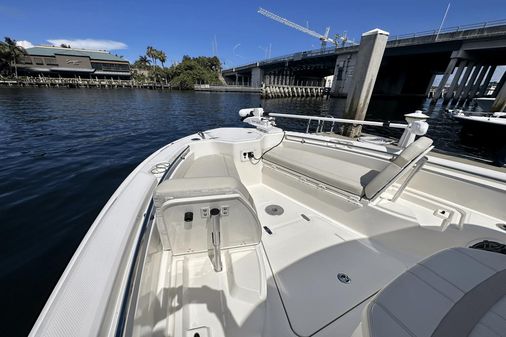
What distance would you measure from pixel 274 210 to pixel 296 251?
752 millimetres

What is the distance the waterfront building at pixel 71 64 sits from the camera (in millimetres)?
42375

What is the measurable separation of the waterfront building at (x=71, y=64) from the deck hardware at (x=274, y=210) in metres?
60.4

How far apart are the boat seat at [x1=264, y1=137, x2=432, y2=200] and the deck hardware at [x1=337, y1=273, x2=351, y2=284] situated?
0.86 m

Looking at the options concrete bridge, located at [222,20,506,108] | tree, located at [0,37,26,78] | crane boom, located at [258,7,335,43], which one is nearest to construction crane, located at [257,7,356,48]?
crane boom, located at [258,7,335,43]

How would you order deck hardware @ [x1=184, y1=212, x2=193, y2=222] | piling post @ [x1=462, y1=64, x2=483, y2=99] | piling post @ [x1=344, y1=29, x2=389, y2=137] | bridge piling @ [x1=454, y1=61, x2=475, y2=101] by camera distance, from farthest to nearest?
piling post @ [x1=462, y1=64, x2=483, y2=99] → bridge piling @ [x1=454, y1=61, x2=475, y2=101] → piling post @ [x1=344, y1=29, x2=389, y2=137] → deck hardware @ [x1=184, y1=212, x2=193, y2=222]

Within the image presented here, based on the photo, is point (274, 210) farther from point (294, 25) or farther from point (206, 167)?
point (294, 25)

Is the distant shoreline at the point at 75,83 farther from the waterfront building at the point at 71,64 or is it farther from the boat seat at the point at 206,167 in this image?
the boat seat at the point at 206,167

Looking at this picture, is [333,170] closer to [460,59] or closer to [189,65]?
[460,59]

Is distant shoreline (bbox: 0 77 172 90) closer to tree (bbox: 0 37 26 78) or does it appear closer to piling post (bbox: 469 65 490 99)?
tree (bbox: 0 37 26 78)

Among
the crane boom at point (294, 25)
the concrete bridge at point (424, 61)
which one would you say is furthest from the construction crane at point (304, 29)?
the concrete bridge at point (424, 61)

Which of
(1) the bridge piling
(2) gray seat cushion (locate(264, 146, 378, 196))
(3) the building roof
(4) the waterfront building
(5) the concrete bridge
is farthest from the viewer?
(3) the building roof

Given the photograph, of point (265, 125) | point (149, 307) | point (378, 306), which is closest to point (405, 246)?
point (378, 306)

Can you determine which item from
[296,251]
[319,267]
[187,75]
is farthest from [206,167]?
A: [187,75]

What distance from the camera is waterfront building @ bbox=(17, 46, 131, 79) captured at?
139ft
